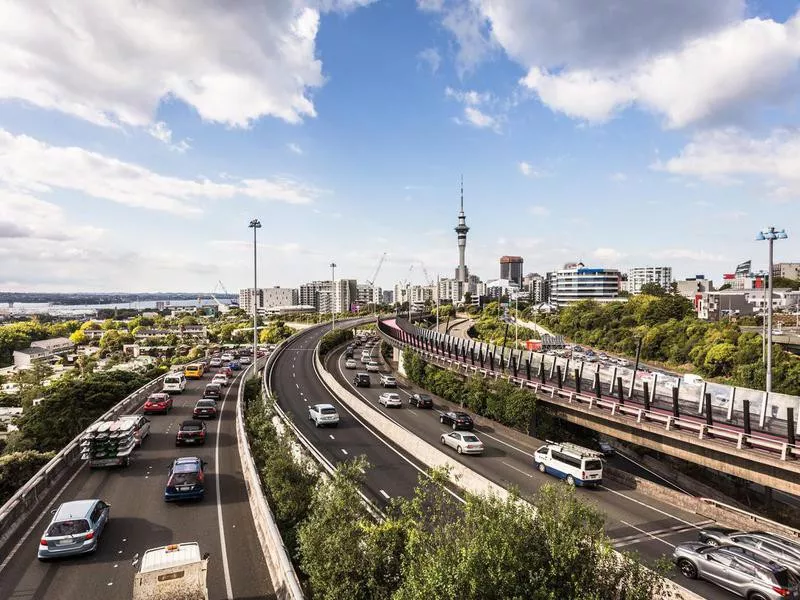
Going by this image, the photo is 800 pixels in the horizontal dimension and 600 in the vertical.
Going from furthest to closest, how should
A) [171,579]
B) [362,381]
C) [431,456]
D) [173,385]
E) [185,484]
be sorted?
[362,381] < [173,385] < [431,456] < [185,484] < [171,579]

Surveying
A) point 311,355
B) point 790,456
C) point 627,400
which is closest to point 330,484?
point 790,456

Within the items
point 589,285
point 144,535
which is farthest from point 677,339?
point 589,285

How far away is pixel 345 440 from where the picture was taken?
33.5 m

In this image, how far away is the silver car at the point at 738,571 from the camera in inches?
546

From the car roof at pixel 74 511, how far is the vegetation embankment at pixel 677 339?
54.7 metres

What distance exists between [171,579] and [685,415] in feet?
80.4

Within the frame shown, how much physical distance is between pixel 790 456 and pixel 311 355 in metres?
63.2

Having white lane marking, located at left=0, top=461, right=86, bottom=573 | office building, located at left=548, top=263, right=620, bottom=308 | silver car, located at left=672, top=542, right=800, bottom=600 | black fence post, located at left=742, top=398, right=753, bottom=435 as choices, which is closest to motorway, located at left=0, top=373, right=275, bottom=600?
white lane marking, located at left=0, top=461, right=86, bottom=573

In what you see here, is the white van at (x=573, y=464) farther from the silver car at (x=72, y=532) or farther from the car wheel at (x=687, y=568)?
the silver car at (x=72, y=532)

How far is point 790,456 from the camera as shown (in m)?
19.0

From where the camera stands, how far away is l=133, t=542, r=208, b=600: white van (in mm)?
11125

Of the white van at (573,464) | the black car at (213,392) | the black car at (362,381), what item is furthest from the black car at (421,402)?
the white van at (573,464)

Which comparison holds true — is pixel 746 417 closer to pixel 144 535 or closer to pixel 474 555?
pixel 474 555

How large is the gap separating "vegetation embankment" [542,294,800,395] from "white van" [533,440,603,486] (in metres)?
32.6
